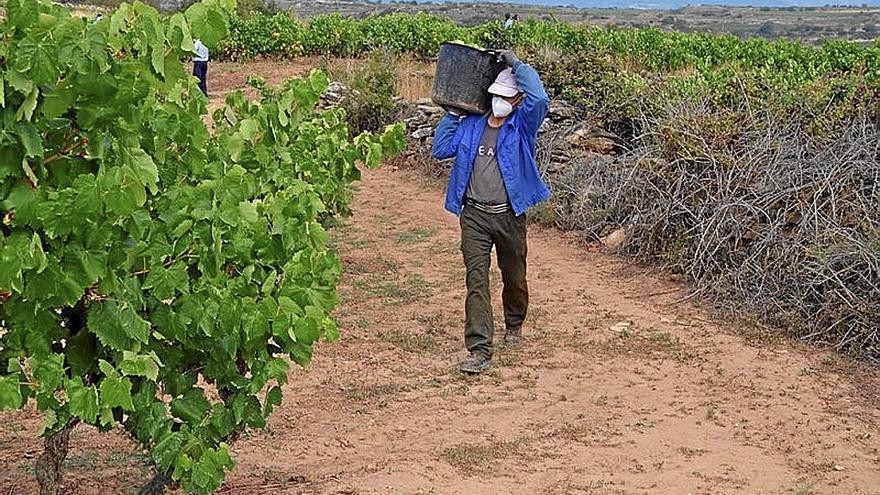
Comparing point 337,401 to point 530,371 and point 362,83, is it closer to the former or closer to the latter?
point 530,371

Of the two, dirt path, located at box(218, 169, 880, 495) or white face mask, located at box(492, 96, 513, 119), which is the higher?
white face mask, located at box(492, 96, 513, 119)

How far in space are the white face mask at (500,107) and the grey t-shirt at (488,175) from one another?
0.42ft

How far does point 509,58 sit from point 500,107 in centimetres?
37

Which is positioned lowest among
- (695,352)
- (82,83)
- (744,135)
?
(695,352)

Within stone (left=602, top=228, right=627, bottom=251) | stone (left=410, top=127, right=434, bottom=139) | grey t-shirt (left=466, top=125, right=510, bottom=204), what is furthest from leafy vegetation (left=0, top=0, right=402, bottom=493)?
stone (left=410, top=127, right=434, bottom=139)

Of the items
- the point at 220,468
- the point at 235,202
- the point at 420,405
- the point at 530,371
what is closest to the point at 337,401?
the point at 420,405

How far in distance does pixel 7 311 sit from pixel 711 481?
3.54m

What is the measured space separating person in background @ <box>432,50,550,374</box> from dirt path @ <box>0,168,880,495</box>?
53 centimetres

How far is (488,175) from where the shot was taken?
6914mm

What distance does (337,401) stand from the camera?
6.60 metres

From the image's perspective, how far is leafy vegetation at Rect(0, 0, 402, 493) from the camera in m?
3.09

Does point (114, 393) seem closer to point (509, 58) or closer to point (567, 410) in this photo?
→ point (567, 410)

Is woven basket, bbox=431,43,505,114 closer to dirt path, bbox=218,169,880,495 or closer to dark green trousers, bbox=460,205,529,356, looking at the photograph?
dark green trousers, bbox=460,205,529,356

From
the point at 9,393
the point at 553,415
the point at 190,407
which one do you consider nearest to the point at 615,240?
the point at 553,415
